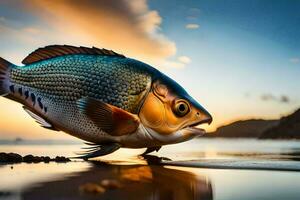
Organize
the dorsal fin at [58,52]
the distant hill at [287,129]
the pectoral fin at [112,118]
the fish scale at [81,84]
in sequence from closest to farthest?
1. the pectoral fin at [112,118]
2. the fish scale at [81,84]
3. the dorsal fin at [58,52]
4. the distant hill at [287,129]

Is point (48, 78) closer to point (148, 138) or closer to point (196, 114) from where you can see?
point (148, 138)

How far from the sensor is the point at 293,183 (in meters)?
4.17

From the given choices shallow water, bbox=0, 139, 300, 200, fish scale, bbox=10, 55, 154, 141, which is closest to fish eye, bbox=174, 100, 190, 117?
fish scale, bbox=10, 55, 154, 141

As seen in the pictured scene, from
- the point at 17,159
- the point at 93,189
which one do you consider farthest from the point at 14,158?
the point at 93,189

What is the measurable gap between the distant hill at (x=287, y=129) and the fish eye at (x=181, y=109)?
32.7m

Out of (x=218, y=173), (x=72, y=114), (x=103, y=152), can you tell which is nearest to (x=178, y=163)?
(x=218, y=173)

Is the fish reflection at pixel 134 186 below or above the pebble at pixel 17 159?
below

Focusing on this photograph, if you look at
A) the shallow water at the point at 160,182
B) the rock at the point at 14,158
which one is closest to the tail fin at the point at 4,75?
the shallow water at the point at 160,182

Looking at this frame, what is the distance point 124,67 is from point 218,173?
1826 millimetres

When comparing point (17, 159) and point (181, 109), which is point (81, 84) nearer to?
point (181, 109)

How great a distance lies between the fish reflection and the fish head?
0.49 meters

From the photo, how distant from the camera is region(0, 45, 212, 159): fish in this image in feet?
15.8

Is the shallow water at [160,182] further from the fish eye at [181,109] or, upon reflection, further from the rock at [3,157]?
the rock at [3,157]

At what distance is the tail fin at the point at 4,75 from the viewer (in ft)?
17.7
